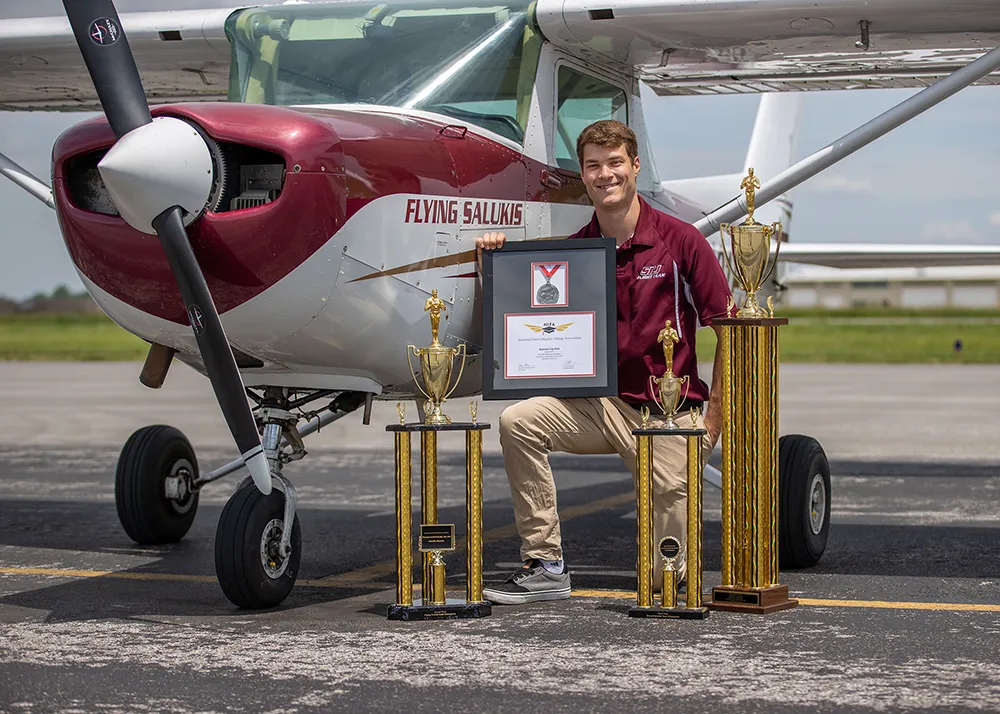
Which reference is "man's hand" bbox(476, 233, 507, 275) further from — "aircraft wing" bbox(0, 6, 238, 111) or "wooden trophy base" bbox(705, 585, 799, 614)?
"aircraft wing" bbox(0, 6, 238, 111)

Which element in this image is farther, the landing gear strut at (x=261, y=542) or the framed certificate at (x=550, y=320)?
the framed certificate at (x=550, y=320)

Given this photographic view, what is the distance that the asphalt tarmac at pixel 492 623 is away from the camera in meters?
4.14

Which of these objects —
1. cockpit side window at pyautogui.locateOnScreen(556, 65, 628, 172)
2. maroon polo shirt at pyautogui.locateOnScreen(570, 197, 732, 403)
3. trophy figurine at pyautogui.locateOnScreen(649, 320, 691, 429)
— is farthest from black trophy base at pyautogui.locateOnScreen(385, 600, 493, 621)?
cockpit side window at pyautogui.locateOnScreen(556, 65, 628, 172)

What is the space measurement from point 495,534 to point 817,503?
202 cm

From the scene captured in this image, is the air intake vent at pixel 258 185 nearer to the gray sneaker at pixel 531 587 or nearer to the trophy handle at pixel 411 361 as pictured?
the trophy handle at pixel 411 361

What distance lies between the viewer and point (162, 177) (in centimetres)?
483

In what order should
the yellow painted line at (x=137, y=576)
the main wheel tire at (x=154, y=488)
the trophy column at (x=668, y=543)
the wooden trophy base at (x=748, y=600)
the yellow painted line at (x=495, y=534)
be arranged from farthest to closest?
the main wheel tire at (x=154, y=488) → the yellow painted line at (x=495, y=534) → the yellow painted line at (x=137, y=576) → the wooden trophy base at (x=748, y=600) → the trophy column at (x=668, y=543)

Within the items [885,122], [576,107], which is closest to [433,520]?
[576,107]

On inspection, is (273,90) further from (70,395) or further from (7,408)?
(70,395)

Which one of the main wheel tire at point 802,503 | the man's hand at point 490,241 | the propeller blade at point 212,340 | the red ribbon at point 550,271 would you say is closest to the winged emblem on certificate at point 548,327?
the red ribbon at point 550,271

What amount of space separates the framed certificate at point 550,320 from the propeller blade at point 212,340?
0.97 m

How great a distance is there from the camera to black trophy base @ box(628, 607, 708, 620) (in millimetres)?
5266

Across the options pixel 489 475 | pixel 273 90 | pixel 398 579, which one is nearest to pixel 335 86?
pixel 273 90

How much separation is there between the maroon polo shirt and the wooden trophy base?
0.84m
